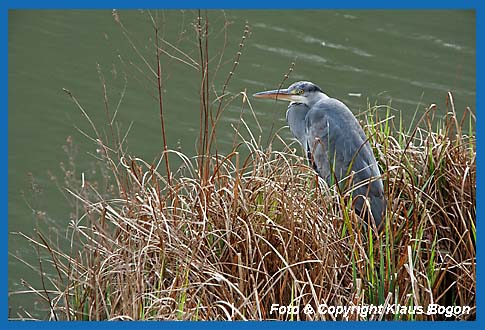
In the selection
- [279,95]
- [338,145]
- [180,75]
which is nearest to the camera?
[338,145]

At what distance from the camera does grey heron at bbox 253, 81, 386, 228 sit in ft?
12.0

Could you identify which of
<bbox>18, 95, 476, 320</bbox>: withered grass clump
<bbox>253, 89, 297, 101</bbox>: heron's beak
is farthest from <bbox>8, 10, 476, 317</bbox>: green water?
<bbox>18, 95, 476, 320</bbox>: withered grass clump

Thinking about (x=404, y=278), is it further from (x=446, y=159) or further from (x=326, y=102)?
(x=326, y=102)

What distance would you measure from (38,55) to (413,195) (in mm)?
3858

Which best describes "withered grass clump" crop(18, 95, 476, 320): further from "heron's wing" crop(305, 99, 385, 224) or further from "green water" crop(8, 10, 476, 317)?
"green water" crop(8, 10, 476, 317)

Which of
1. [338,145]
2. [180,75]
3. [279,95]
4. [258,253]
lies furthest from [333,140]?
[180,75]

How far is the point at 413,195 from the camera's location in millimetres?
3314

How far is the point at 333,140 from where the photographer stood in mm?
3957

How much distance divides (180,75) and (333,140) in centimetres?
265

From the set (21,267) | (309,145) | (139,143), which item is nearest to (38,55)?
(139,143)

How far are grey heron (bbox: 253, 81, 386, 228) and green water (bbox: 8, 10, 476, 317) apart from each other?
1001mm

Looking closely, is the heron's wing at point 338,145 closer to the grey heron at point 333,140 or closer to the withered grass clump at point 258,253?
the grey heron at point 333,140

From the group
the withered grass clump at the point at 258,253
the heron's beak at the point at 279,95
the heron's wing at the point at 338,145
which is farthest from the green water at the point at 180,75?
the withered grass clump at the point at 258,253

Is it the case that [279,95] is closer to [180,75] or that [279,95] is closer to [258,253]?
[258,253]
